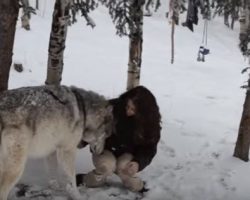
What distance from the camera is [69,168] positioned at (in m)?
5.07

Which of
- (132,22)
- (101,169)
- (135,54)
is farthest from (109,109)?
(135,54)

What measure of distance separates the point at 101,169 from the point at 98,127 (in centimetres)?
46

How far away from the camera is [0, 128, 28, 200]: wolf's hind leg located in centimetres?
433

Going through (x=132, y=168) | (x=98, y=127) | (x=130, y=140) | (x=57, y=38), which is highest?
(x=57, y=38)

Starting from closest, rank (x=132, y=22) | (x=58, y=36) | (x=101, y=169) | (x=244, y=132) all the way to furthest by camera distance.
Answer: (x=101, y=169) → (x=244, y=132) → (x=58, y=36) → (x=132, y=22)

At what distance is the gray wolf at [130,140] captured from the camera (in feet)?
16.8

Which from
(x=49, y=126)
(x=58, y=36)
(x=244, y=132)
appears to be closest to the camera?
(x=49, y=126)

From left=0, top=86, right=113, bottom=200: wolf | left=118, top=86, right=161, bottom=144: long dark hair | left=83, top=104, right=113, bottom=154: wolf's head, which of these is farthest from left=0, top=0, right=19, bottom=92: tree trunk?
left=118, top=86, right=161, bottom=144: long dark hair

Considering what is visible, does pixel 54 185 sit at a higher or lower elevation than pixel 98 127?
lower

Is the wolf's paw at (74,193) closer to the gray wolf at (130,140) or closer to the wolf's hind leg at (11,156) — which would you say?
the gray wolf at (130,140)

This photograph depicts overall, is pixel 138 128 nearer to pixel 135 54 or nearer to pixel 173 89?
pixel 135 54

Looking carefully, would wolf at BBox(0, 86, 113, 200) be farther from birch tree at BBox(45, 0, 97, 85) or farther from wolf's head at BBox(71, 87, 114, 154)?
birch tree at BBox(45, 0, 97, 85)

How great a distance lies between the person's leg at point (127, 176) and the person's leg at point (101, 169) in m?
0.07

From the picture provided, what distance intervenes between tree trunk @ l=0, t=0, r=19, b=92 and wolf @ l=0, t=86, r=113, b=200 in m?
1.01
